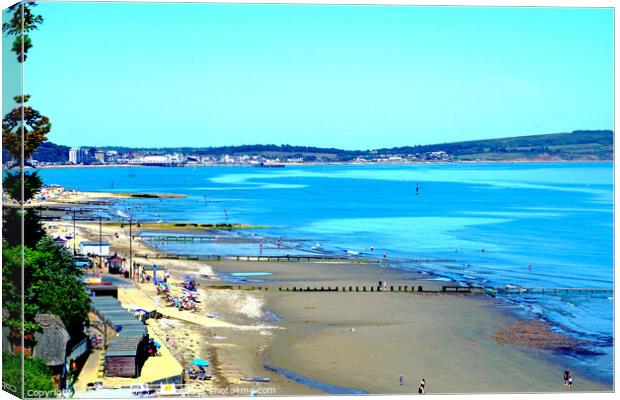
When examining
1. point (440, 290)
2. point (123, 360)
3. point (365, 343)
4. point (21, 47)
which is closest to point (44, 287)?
point (123, 360)

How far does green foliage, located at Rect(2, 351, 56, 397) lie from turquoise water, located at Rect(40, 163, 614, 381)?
45.7ft

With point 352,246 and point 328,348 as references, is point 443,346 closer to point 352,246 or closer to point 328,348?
point 328,348

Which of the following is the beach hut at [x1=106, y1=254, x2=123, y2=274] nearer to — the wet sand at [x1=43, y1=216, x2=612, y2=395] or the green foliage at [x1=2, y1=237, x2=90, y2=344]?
the wet sand at [x1=43, y1=216, x2=612, y2=395]

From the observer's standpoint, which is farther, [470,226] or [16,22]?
[470,226]

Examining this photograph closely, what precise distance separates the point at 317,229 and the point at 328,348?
125 feet

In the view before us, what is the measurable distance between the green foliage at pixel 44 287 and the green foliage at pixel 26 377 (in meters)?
0.69

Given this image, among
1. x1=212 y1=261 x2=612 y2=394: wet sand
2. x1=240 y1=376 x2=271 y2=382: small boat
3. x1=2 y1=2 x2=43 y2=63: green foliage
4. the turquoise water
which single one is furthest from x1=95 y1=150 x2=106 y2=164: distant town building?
x1=2 y1=2 x2=43 y2=63: green foliage

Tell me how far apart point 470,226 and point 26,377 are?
50.6 m

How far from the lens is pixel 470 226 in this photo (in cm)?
6450

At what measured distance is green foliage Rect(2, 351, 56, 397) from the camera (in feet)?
52.4

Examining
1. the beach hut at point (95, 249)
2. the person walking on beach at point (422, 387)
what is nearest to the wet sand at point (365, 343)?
the person walking on beach at point (422, 387)

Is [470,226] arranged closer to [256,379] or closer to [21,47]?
[256,379]

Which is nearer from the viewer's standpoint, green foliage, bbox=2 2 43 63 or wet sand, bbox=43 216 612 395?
green foliage, bbox=2 2 43 63

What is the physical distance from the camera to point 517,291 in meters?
37.5
